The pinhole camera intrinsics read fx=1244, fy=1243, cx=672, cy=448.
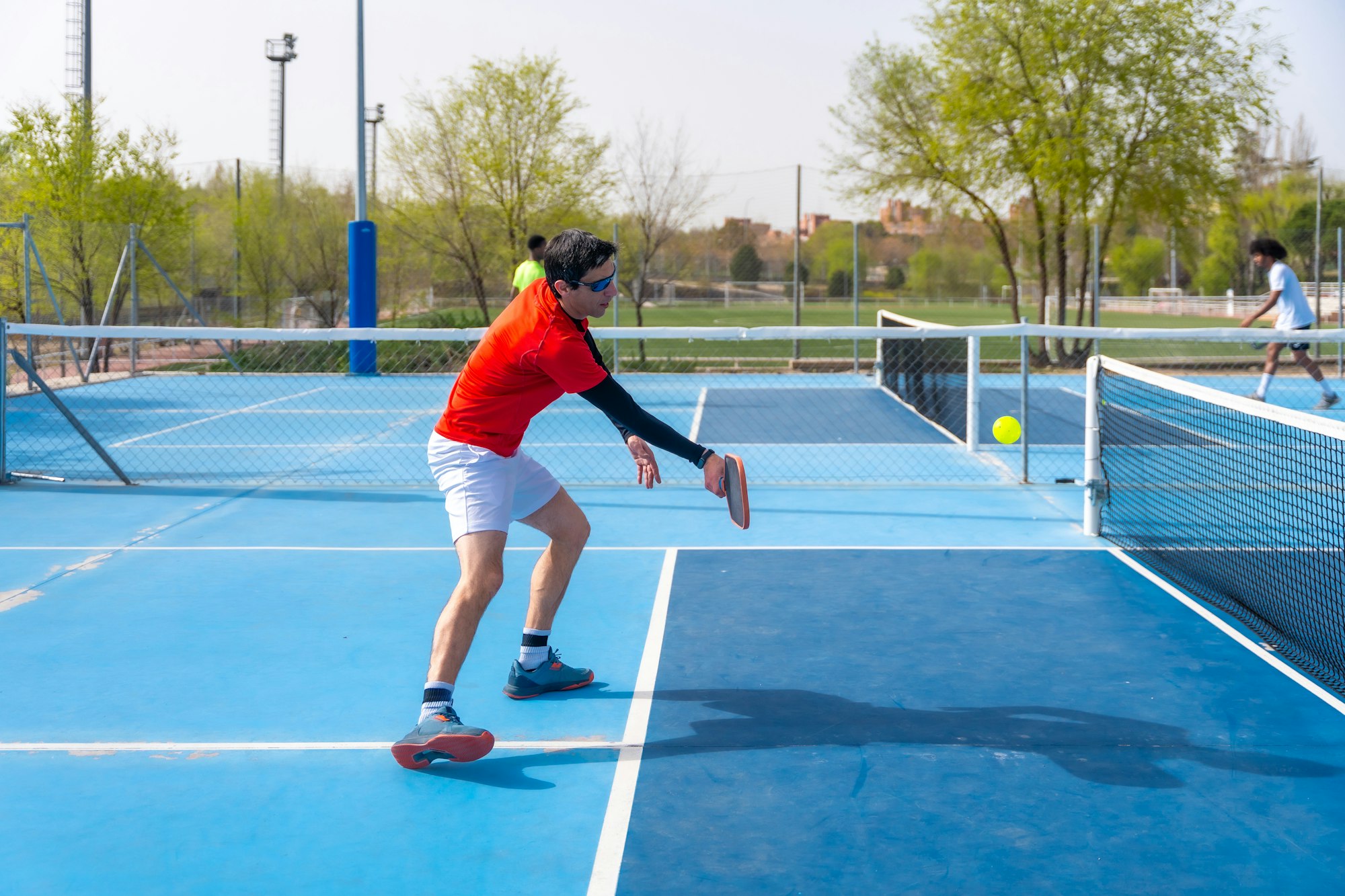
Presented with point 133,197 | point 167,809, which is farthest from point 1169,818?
point 133,197

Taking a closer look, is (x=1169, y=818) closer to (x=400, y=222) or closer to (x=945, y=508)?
(x=945, y=508)

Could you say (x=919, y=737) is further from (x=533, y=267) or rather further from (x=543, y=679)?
(x=533, y=267)

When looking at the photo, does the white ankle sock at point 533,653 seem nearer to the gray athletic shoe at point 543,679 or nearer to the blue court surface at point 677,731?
the gray athletic shoe at point 543,679

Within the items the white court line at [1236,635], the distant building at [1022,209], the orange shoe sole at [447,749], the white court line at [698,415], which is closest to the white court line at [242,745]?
the orange shoe sole at [447,749]

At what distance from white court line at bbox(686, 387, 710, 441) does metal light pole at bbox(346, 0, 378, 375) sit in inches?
230

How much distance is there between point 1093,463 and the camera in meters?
7.50

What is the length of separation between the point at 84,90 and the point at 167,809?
23.0 metres

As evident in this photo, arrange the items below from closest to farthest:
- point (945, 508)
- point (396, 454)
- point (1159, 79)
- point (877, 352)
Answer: point (945, 508) < point (396, 454) < point (877, 352) < point (1159, 79)

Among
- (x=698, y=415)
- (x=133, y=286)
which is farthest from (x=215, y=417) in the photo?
(x=698, y=415)

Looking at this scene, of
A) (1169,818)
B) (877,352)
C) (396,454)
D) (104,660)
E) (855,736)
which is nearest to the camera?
(1169,818)

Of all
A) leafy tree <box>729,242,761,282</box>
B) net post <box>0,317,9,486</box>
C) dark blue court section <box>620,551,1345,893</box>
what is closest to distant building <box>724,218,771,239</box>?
leafy tree <box>729,242,761,282</box>

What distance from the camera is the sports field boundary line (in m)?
7.30

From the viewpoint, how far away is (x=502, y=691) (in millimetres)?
4812

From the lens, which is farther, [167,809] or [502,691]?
[502,691]
